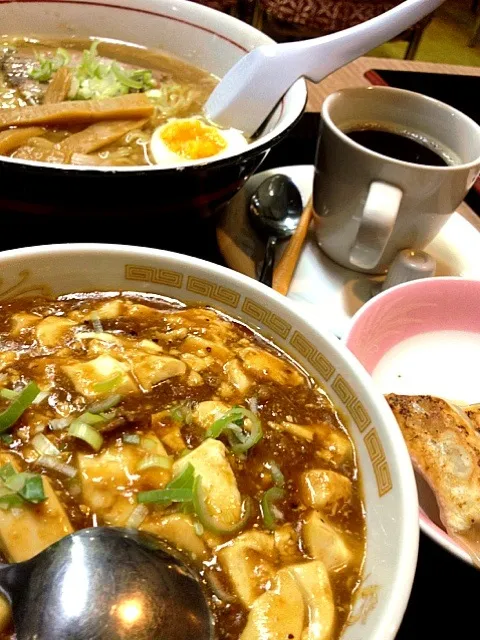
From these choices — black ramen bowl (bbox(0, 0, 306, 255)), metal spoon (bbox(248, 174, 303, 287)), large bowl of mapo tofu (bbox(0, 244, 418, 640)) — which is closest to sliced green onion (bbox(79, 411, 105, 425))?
large bowl of mapo tofu (bbox(0, 244, 418, 640))

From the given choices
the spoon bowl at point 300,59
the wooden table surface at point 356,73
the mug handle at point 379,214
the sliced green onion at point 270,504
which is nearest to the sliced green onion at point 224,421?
the sliced green onion at point 270,504

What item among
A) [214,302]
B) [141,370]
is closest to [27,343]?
[141,370]

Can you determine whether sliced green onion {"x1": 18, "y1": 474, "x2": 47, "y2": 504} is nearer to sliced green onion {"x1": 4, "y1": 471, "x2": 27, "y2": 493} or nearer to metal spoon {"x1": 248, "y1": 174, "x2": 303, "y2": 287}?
sliced green onion {"x1": 4, "y1": 471, "x2": 27, "y2": 493}

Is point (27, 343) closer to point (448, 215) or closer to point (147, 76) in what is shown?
point (448, 215)

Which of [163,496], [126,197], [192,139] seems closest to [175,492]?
[163,496]

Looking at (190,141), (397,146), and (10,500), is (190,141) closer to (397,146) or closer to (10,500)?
(397,146)

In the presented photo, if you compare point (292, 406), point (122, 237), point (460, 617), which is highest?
point (292, 406)
